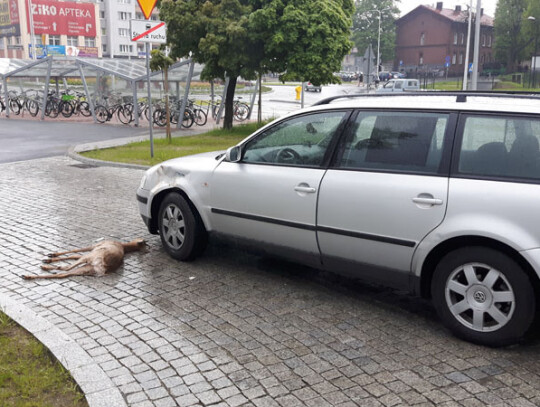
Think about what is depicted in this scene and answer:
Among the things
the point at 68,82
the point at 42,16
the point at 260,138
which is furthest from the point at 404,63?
the point at 260,138

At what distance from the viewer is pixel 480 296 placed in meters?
4.17

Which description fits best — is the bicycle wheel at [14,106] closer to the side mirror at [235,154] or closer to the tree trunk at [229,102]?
the tree trunk at [229,102]

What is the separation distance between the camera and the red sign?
95750 millimetres

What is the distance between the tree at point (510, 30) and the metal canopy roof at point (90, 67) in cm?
6120

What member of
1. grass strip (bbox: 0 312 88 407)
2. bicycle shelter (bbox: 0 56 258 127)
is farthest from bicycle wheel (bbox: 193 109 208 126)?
grass strip (bbox: 0 312 88 407)

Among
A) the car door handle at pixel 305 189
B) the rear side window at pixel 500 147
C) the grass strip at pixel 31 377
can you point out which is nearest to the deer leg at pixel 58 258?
the grass strip at pixel 31 377

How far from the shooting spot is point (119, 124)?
25.1 meters

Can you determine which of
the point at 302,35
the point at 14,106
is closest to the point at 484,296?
the point at 302,35

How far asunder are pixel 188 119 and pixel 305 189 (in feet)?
61.6

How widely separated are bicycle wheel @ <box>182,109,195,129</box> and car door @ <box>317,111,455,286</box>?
18.7m

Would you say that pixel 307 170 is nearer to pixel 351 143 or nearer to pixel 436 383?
pixel 351 143

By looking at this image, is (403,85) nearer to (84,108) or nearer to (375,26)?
(84,108)

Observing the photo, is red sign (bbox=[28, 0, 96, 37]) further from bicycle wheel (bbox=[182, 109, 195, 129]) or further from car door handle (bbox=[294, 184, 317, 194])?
car door handle (bbox=[294, 184, 317, 194])

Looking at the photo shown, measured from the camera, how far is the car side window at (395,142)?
4480 millimetres
